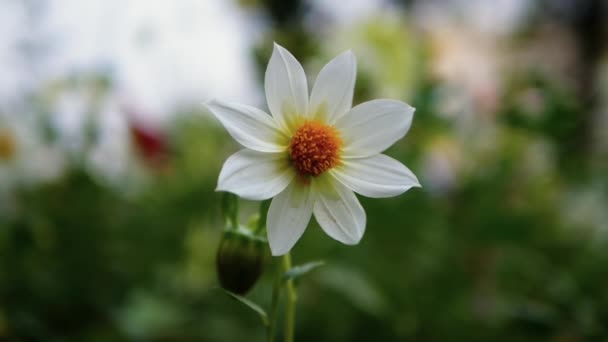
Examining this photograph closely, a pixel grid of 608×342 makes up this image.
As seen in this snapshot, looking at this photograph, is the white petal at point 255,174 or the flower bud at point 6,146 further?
the flower bud at point 6,146

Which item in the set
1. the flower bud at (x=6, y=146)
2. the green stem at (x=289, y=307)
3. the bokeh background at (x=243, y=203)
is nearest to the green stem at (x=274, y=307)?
the green stem at (x=289, y=307)

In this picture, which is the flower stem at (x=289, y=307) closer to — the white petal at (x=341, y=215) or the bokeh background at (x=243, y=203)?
the white petal at (x=341, y=215)

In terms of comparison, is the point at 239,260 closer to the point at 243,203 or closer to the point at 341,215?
the point at 341,215

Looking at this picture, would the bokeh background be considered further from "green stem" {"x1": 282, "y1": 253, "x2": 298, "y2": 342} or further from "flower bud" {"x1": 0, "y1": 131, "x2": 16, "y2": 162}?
"green stem" {"x1": 282, "y1": 253, "x2": 298, "y2": 342}

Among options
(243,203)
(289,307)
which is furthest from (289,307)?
(243,203)

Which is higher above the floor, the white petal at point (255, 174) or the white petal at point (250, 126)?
the white petal at point (250, 126)

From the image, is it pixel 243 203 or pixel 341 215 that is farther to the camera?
pixel 243 203
